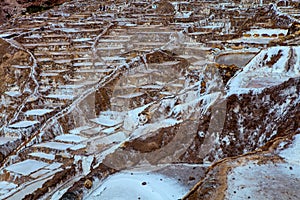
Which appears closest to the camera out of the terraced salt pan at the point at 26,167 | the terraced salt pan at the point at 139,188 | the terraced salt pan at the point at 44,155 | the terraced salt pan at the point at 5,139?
the terraced salt pan at the point at 139,188

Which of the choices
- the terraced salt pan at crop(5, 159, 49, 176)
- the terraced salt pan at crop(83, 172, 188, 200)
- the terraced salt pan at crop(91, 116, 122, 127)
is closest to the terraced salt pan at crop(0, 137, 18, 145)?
the terraced salt pan at crop(5, 159, 49, 176)

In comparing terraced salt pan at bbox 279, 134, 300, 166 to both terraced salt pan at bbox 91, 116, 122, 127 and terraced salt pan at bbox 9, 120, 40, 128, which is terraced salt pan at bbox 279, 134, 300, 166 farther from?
terraced salt pan at bbox 9, 120, 40, 128

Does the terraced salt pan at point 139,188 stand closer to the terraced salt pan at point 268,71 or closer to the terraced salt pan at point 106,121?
the terraced salt pan at point 268,71

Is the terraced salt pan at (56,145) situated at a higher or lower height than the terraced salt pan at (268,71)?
lower

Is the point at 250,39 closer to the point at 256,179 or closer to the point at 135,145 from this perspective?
the point at 135,145

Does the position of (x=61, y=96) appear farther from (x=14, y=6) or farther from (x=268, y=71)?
(x=14, y=6)

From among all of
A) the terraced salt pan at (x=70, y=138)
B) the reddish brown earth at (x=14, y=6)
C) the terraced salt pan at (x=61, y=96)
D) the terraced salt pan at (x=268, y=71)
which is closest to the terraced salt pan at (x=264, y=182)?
the terraced salt pan at (x=268, y=71)

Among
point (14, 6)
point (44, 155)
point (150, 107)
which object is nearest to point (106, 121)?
point (44, 155)
